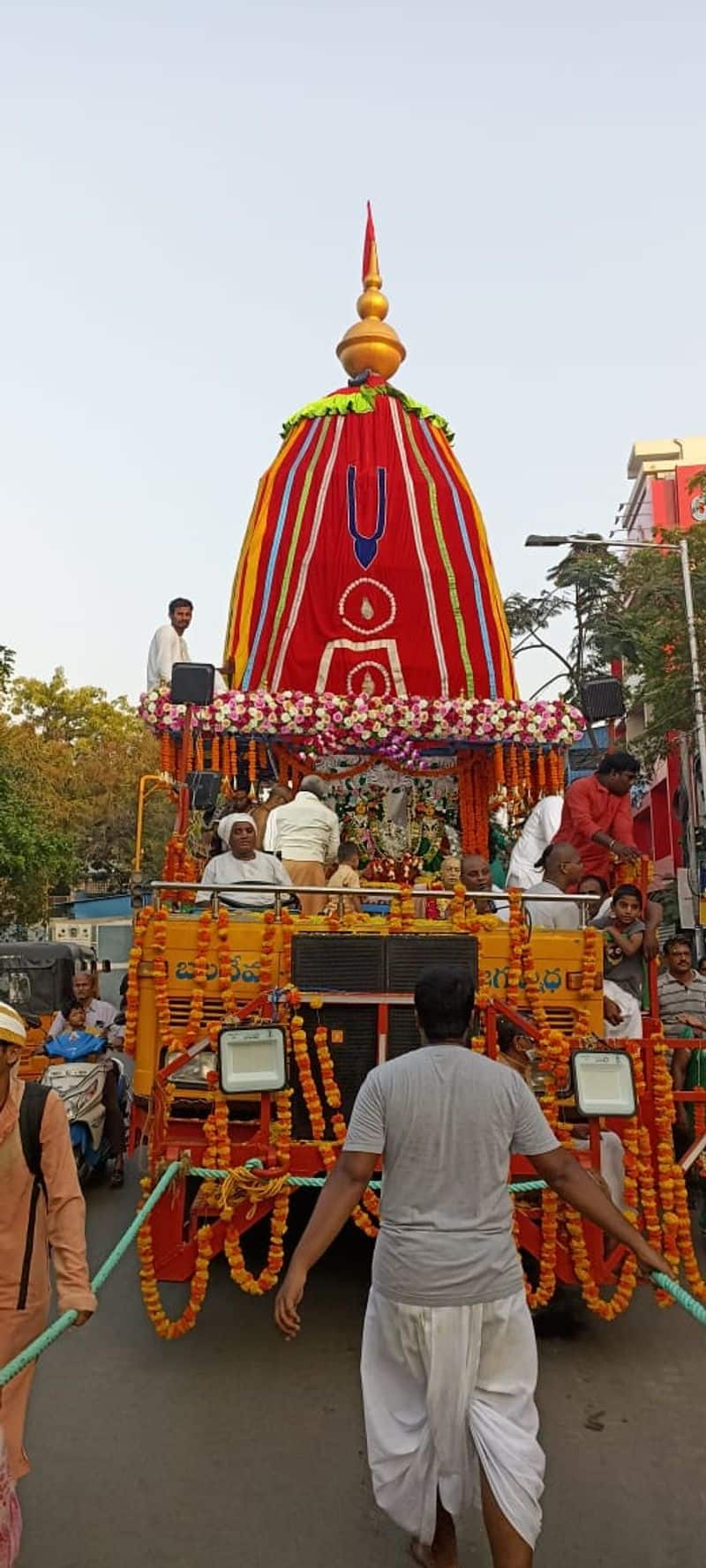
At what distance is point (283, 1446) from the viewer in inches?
163

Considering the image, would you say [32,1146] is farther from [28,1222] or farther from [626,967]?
[626,967]

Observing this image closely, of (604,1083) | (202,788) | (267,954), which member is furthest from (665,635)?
(604,1083)

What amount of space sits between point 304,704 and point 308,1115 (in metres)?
4.81

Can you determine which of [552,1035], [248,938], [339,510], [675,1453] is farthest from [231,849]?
[339,510]

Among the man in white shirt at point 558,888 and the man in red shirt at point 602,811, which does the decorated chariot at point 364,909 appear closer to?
the man in white shirt at point 558,888

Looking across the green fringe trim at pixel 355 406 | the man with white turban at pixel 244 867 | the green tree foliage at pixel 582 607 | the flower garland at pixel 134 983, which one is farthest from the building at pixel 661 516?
the flower garland at pixel 134 983

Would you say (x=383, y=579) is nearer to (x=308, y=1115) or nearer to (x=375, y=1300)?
(x=308, y=1115)

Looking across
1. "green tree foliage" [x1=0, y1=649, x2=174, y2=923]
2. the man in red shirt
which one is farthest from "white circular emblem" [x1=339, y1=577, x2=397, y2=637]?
"green tree foliage" [x1=0, y1=649, x2=174, y2=923]

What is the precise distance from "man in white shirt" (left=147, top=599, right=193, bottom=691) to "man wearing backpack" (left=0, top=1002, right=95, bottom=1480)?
278 inches

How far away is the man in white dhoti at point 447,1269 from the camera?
9.52 ft

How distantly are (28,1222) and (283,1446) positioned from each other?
1597 mm

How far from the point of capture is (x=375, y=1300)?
10.1ft

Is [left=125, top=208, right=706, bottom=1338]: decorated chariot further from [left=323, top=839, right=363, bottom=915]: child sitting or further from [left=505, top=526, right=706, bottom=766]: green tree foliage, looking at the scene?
[left=505, top=526, right=706, bottom=766]: green tree foliage

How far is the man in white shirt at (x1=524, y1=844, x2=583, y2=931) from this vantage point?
6.47 metres
